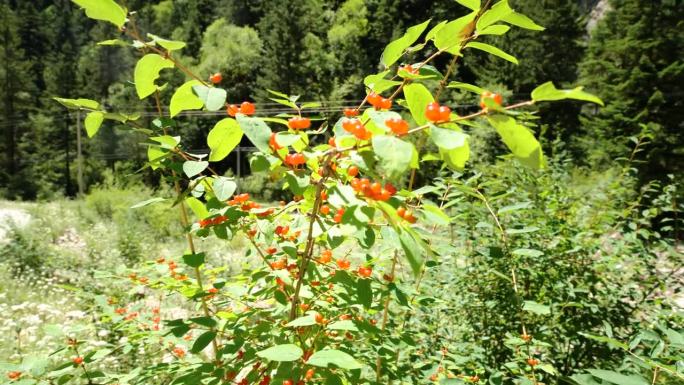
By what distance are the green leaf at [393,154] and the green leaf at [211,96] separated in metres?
0.29

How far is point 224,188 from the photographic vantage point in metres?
0.74

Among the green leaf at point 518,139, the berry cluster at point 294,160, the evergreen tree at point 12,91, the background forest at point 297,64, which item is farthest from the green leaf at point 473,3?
the evergreen tree at point 12,91

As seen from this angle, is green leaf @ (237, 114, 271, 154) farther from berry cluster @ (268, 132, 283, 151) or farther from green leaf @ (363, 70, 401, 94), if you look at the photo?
green leaf @ (363, 70, 401, 94)

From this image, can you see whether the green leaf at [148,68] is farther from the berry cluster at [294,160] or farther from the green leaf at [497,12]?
the green leaf at [497,12]

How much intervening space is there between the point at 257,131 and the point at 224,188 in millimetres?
151

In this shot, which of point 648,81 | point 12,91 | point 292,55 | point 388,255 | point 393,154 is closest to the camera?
point 393,154

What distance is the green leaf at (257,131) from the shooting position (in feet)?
2.08

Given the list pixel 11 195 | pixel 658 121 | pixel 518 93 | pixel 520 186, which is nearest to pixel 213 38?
pixel 11 195

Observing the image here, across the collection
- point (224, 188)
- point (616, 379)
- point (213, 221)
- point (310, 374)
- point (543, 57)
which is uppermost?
point (543, 57)

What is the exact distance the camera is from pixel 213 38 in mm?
33344

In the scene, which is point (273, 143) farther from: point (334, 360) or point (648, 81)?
point (648, 81)

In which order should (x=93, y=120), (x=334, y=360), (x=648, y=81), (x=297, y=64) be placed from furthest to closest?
(x=297, y=64) → (x=648, y=81) → (x=93, y=120) → (x=334, y=360)

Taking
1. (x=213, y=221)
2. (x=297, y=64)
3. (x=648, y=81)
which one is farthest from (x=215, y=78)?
(x=297, y=64)

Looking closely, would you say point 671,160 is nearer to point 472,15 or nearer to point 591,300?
point 591,300
